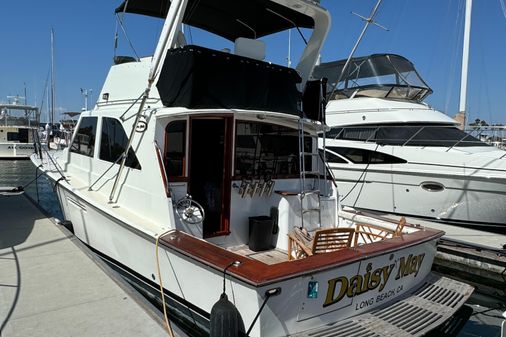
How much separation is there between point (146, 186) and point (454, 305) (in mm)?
3567

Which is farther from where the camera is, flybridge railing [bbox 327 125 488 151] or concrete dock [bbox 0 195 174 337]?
flybridge railing [bbox 327 125 488 151]

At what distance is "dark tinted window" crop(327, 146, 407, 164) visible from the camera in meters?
10.4

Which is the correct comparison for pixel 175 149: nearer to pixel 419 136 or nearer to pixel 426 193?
pixel 426 193

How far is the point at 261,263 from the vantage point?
10.9 feet

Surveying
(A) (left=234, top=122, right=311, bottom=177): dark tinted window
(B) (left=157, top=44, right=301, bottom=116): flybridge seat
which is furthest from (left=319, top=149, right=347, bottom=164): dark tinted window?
(B) (left=157, top=44, right=301, bottom=116): flybridge seat

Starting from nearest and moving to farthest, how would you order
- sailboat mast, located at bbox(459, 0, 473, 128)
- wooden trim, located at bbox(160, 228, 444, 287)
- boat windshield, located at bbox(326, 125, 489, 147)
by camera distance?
1. wooden trim, located at bbox(160, 228, 444, 287)
2. boat windshield, located at bbox(326, 125, 489, 147)
3. sailboat mast, located at bbox(459, 0, 473, 128)

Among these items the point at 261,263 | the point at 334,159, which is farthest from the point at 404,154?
the point at 261,263

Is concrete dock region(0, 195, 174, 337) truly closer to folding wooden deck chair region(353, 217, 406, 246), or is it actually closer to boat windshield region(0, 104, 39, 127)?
folding wooden deck chair region(353, 217, 406, 246)

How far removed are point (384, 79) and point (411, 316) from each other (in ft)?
29.6

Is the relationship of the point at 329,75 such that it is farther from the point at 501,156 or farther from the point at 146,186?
the point at 146,186

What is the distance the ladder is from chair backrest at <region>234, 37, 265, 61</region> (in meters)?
1.08

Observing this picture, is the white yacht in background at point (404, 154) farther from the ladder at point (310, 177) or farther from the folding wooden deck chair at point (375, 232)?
the folding wooden deck chair at point (375, 232)

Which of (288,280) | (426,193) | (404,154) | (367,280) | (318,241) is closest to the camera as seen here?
(288,280)

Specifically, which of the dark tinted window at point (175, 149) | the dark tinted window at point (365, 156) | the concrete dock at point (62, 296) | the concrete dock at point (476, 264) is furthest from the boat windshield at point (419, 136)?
the concrete dock at point (62, 296)
